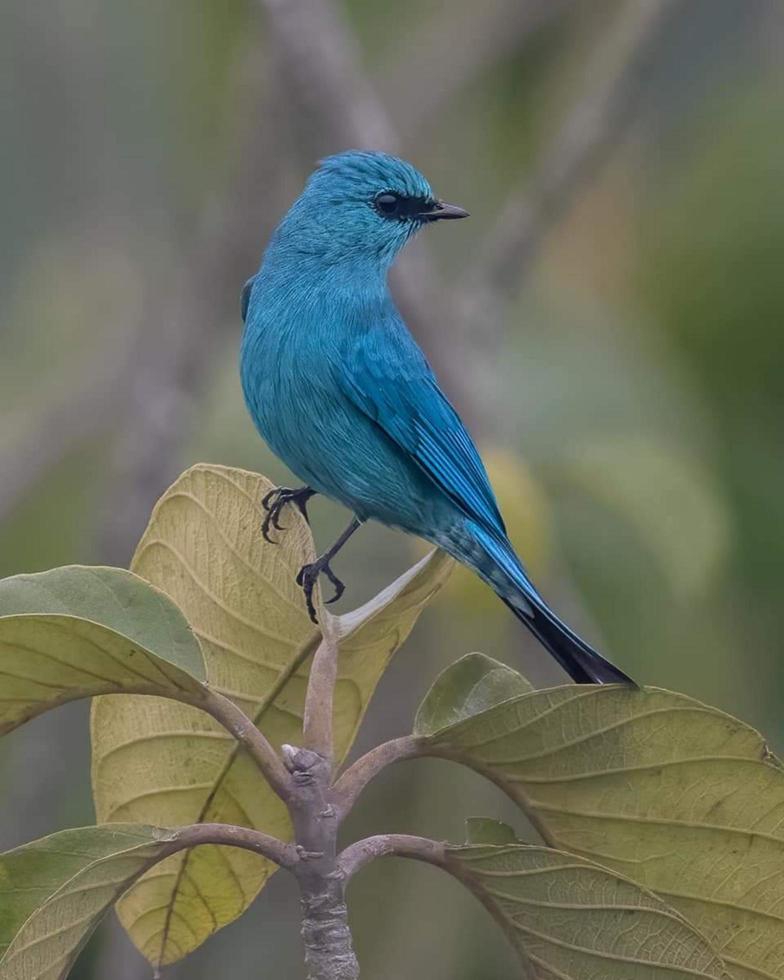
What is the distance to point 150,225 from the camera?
7.84 m

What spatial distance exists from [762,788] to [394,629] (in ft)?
1.85

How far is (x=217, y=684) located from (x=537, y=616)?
742 mm

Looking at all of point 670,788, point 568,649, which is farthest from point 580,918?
point 568,649

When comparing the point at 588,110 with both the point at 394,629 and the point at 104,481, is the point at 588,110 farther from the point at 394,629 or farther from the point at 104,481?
the point at 394,629

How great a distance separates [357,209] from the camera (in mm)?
3393

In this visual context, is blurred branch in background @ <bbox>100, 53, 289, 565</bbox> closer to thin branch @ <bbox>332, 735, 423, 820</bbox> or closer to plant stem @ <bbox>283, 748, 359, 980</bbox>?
thin branch @ <bbox>332, 735, 423, 820</bbox>

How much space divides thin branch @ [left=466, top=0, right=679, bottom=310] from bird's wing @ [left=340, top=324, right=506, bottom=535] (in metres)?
1.60

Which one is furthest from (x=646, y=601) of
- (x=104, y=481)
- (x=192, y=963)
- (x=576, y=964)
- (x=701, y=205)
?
(x=576, y=964)

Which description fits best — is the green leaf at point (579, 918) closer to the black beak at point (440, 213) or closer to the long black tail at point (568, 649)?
the long black tail at point (568, 649)

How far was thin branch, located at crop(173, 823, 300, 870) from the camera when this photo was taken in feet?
6.40

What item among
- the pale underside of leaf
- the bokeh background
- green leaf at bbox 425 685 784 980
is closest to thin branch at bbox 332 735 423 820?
green leaf at bbox 425 685 784 980

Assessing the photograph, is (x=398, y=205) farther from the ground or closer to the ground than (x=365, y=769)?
farther from the ground

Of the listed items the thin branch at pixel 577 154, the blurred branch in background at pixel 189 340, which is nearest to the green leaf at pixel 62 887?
the blurred branch in background at pixel 189 340

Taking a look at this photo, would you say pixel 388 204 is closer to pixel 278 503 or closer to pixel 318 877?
pixel 278 503
